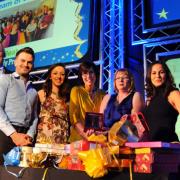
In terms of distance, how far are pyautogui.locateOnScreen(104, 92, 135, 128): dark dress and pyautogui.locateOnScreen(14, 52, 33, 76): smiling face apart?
53 centimetres

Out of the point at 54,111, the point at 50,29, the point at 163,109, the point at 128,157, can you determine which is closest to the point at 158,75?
the point at 163,109

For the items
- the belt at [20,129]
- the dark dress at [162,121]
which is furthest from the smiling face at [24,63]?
the dark dress at [162,121]

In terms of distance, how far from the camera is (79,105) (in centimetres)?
220

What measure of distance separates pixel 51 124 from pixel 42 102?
163 mm

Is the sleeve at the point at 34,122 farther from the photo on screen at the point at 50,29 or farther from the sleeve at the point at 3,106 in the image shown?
the photo on screen at the point at 50,29

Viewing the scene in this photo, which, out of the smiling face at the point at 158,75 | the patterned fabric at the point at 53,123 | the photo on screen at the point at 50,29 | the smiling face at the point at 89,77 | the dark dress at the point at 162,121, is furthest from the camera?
the photo on screen at the point at 50,29

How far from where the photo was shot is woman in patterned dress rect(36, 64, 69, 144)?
2.12m

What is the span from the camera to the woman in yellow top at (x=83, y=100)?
2156 mm

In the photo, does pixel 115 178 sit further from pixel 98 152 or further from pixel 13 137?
pixel 13 137

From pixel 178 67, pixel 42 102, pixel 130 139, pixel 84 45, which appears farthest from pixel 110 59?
pixel 130 139

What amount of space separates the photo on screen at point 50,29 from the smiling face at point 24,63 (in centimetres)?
172

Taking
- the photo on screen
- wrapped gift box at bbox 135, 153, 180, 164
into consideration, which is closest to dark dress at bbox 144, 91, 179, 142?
wrapped gift box at bbox 135, 153, 180, 164

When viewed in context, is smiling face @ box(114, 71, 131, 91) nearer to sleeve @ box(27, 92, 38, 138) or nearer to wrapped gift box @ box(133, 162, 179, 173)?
sleeve @ box(27, 92, 38, 138)

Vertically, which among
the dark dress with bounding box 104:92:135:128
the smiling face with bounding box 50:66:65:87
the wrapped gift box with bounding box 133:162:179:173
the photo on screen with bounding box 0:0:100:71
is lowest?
the wrapped gift box with bounding box 133:162:179:173
